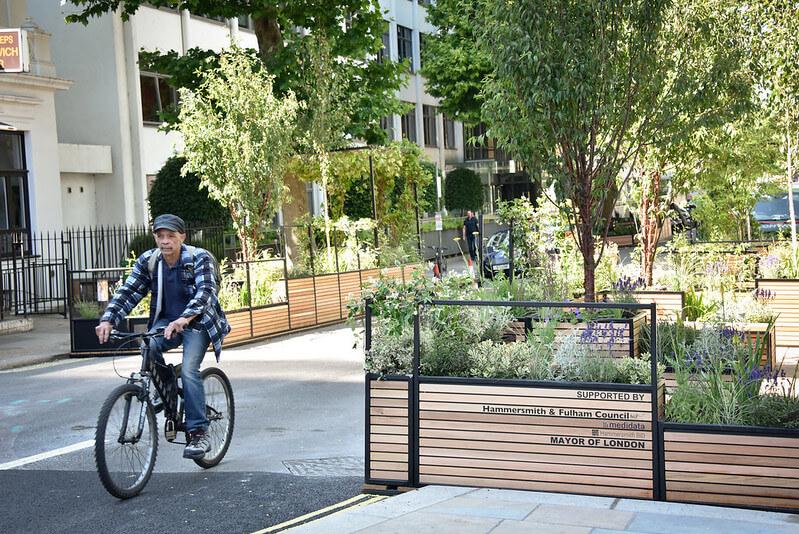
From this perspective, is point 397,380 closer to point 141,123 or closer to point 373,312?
point 373,312

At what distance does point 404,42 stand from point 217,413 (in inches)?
1864

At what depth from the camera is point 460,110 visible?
4622 centimetres

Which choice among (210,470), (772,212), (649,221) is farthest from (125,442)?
(772,212)

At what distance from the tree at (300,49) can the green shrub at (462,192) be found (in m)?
25.0

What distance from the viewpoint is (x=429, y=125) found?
5625 cm

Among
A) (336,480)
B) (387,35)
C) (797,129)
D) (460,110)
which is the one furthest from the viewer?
(387,35)

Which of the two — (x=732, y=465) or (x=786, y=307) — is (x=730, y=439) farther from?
(x=786, y=307)

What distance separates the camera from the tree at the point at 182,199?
26.5 metres

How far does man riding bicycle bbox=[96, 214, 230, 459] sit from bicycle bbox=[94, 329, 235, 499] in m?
0.12

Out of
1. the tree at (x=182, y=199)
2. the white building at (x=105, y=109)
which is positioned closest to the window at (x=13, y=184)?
the tree at (x=182, y=199)

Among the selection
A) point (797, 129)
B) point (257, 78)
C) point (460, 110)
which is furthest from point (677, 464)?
point (460, 110)

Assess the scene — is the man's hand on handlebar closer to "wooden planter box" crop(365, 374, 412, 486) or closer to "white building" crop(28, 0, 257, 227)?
"wooden planter box" crop(365, 374, 412, 486)

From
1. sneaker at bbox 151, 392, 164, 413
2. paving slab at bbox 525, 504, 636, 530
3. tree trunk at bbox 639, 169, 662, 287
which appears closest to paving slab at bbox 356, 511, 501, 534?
paving slab at bbox 525, 504, 636, 530

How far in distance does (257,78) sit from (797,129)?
936 centimetres
